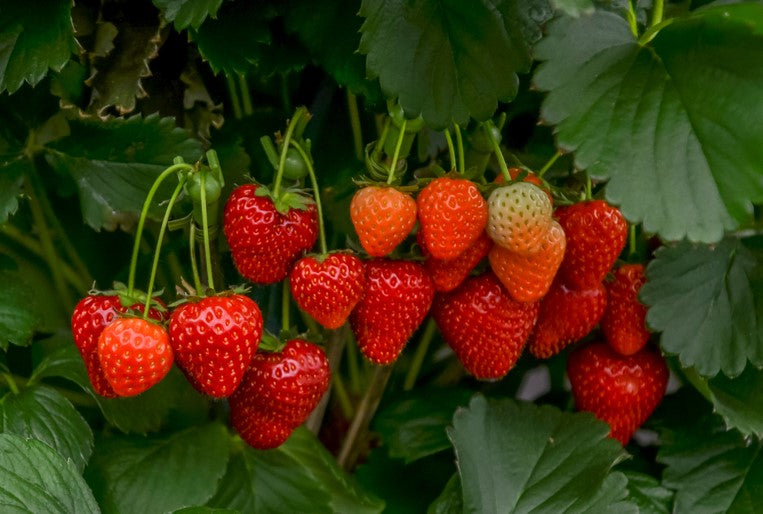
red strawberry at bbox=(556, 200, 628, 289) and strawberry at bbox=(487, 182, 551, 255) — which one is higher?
strawberry at bbox=(487, 182, 551, 255)

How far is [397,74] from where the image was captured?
65 centimetres

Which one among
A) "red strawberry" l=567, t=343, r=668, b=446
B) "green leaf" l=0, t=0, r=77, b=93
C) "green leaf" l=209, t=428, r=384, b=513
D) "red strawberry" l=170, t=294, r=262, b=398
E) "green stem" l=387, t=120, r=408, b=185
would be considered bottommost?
"green leaf" l=209, t=428, r=384, b=513

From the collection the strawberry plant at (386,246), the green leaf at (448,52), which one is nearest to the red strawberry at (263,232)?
the strawberry plant at (386,246)

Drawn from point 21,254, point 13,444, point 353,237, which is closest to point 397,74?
point 353,237

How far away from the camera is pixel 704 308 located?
765 mm

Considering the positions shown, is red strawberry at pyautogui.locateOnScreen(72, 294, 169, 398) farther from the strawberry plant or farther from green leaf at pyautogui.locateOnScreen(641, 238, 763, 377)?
green leaf at pyautogui.locateOnScreen(641, 238, 763, 377)

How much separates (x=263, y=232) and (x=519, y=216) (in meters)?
0.19

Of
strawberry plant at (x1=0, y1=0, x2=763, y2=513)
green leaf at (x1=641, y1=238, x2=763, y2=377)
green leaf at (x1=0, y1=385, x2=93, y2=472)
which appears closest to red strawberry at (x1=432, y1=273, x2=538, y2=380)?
strawberry plant at (x1=0, y1=0, x2=763, y2=513)

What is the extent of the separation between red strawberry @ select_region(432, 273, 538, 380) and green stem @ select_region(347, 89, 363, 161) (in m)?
0.18

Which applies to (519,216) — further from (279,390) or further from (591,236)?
(279,390)

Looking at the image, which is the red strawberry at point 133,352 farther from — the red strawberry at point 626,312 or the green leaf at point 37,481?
the red strawberry at point 626,312

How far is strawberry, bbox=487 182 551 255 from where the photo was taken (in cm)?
65

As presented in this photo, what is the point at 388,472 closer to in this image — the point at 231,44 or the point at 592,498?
the point at 592,498

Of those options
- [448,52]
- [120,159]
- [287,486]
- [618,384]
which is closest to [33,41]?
[120,159]
